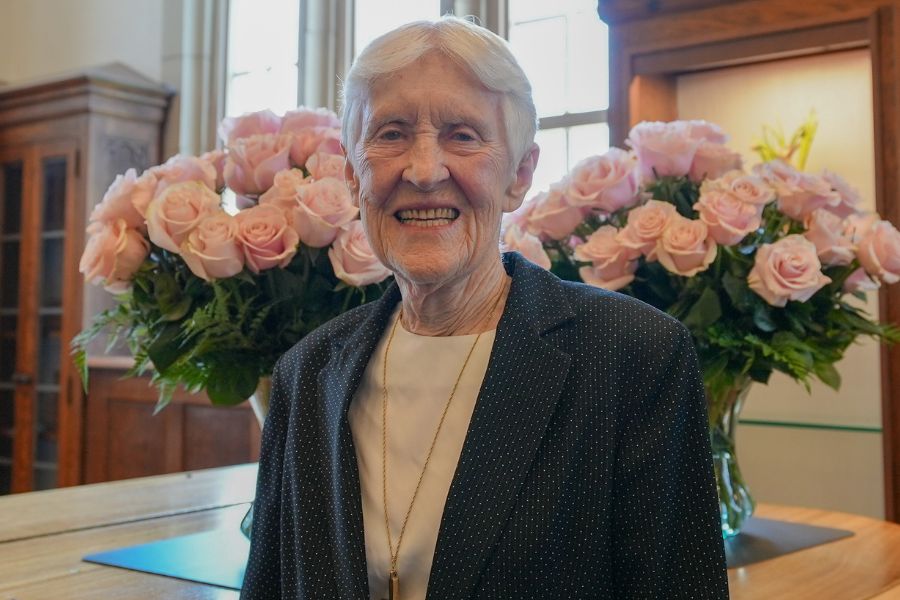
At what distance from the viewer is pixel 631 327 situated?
1.18 meters

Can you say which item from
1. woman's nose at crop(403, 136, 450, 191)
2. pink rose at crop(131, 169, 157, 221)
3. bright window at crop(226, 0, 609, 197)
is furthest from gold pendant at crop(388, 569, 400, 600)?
bright window at crop(226, 0, 609, 197)

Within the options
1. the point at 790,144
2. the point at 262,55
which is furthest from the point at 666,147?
the point at 262,55

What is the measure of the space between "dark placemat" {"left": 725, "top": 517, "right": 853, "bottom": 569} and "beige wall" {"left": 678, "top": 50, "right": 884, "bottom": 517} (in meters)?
0.40

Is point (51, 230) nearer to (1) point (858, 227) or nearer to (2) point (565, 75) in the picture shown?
(2) point (565, 75)

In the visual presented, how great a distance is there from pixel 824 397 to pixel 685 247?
3.10 feet

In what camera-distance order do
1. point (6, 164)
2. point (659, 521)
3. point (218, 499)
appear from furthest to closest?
point (6, 164)
point (218, 499)
point (659, 521)

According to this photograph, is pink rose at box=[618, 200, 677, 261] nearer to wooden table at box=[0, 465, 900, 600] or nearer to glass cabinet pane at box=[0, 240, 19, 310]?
wooden table at box=[0, 465, 900, 600]

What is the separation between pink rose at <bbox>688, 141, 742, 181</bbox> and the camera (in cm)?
169

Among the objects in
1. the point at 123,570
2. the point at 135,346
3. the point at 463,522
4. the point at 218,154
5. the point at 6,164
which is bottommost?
the point at 123,570

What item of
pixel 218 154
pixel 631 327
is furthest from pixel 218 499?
pixel 631 327

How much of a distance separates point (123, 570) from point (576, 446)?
33.6 inches

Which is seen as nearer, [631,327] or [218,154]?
[631,327]

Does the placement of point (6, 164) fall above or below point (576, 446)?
above

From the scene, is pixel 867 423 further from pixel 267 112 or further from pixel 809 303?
pixel 267 112
